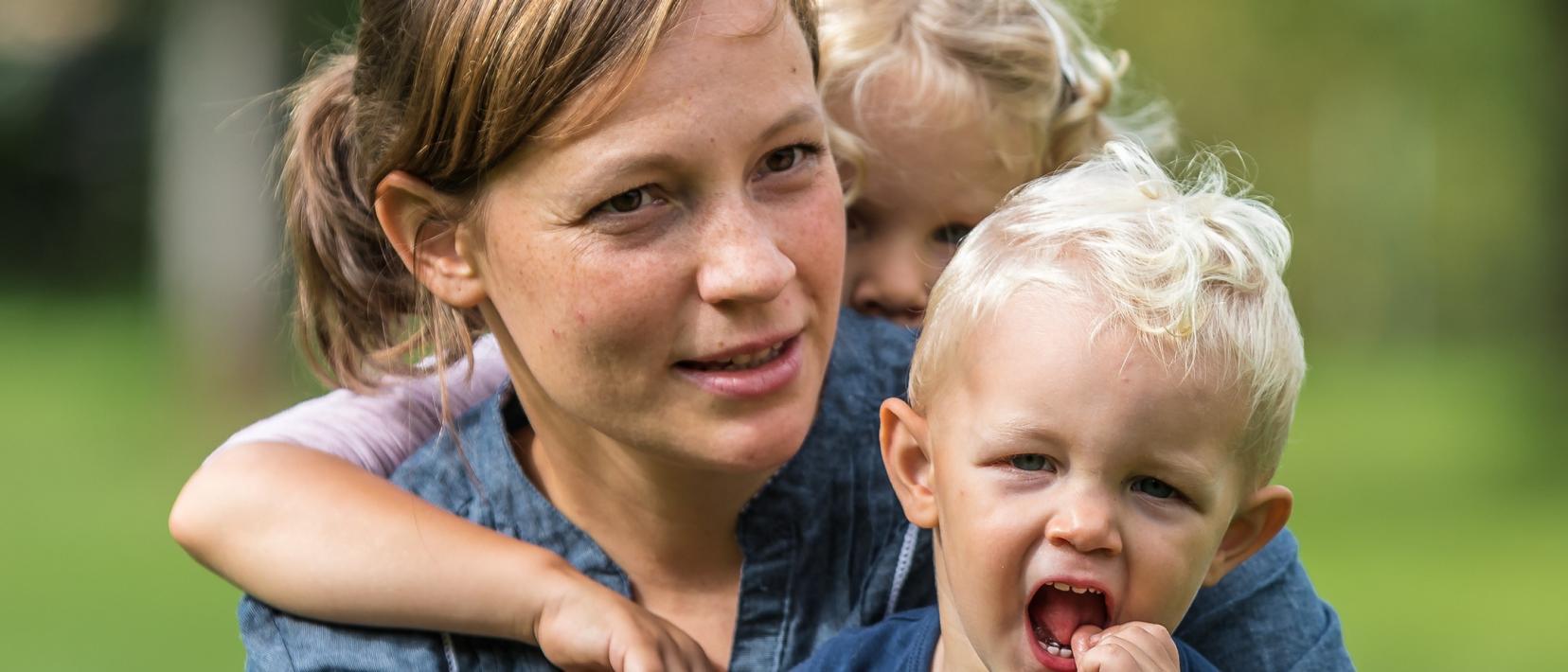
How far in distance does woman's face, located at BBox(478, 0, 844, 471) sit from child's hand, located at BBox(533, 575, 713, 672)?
A: 269 millimetres

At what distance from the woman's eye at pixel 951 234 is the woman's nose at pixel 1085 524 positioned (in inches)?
55.9

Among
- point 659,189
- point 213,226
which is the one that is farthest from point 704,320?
point 213,226

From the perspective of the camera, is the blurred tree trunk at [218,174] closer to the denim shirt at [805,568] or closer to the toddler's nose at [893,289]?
the toddler's nose at [893,289]

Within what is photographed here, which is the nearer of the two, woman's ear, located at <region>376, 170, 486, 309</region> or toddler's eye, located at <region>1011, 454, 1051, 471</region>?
toddler's eye, located at <region>1011, 454, 1051, 471</region>

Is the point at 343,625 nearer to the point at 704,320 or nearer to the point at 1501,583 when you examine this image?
the point at 704,320

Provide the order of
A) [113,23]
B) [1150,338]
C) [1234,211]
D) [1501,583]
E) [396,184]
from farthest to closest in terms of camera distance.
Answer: [113,23], [1501,583], [396,184], [1234,211], [1150,338]

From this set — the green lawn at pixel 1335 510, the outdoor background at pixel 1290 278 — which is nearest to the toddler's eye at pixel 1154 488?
the green lawn at pixel 1335 510

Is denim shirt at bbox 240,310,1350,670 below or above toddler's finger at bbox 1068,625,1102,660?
below

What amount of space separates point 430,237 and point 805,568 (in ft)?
2.86

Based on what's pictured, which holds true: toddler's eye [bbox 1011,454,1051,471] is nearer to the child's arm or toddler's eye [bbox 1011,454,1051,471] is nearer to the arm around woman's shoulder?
the arm around woman's shoulder

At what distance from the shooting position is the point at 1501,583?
31.3 ft

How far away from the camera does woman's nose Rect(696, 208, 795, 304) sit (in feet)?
9.37

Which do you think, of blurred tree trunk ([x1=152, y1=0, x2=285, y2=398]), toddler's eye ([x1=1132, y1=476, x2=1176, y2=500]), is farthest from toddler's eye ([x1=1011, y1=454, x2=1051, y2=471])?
blurred tree trunk ([x1=152, y1=0, x2=285, y2=398])

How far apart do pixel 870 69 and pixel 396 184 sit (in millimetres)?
1180
